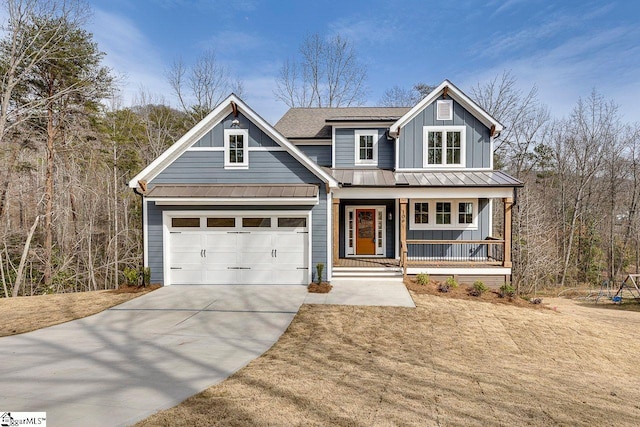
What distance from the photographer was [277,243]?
36.7ft

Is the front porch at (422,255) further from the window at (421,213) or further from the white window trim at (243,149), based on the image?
the white window trim at (243,149)

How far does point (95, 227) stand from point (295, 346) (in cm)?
1794

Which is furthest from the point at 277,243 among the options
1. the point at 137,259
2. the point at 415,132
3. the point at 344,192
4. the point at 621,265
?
the point at 621,265

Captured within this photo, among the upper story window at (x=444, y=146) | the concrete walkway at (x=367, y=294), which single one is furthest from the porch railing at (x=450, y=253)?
the upper story window at (x=444, y=146)

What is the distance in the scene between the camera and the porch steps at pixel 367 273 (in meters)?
11.7

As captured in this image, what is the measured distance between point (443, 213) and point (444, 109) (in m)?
4.20

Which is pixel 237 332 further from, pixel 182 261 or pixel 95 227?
pixel 95 227

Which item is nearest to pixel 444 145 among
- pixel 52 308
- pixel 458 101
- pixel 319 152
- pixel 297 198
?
pixel 458 101

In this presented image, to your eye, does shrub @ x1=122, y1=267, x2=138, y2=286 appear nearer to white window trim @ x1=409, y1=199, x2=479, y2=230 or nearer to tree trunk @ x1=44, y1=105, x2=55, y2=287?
tree trunk @ x1=44, y1=105, x2=55, y2=287

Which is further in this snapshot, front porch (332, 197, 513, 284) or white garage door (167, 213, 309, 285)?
front porch (332, 197, 513, 284)

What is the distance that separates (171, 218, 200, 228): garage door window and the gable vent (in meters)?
10.1

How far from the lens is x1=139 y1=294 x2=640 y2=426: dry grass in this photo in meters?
3.83

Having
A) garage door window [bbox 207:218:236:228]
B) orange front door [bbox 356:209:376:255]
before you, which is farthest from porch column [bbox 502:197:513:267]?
garage door window [bbox 207:218:236:228]

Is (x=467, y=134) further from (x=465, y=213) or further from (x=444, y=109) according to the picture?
(x=465, y=213)
